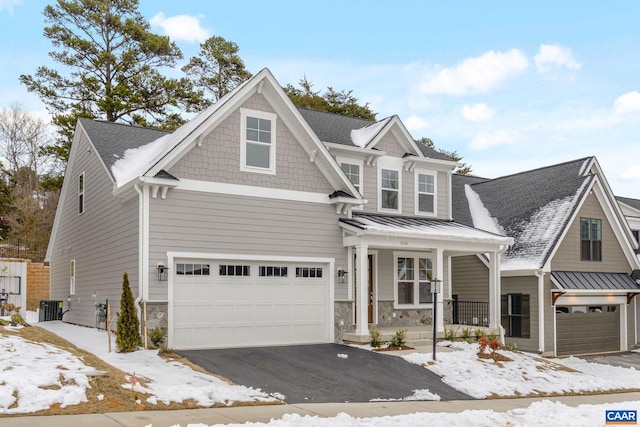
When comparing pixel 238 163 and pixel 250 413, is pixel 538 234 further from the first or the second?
pixel 250 413

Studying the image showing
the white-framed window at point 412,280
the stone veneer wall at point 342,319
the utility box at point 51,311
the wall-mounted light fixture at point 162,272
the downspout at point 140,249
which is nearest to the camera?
the downspout at point 140,249

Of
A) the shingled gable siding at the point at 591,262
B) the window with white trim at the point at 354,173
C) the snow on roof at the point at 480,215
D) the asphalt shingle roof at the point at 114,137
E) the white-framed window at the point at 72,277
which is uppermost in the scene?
the asphalt shingle roof at the point at 114,137

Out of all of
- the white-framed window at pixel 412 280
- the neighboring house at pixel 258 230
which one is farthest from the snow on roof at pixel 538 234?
the white-framed window at pixel 412 280

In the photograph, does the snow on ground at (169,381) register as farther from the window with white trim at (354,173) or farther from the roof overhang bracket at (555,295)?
the roof overhang bracket at (555,295)

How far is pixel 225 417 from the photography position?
9.38 meters

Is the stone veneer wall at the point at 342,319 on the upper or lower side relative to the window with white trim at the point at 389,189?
lower

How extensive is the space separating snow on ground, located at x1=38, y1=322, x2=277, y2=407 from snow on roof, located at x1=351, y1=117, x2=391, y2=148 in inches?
384

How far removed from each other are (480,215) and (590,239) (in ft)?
13.7

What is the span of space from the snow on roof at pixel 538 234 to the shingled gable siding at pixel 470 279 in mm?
967

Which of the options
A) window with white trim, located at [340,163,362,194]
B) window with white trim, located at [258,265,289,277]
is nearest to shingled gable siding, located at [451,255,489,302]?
window with white trim, located at [340,163,362,194]

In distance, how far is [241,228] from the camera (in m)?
16.3

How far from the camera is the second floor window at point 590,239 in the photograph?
927 inches

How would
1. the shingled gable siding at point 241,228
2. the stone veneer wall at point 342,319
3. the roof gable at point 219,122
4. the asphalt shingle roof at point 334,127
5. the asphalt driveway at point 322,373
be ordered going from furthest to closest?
1. the asphalt shingle roof at point 334,127
2. the stone veneer wall at point 342,319
3. the roof gable at point 219,122
4. the shingled gable siding at point 241,228
5. the asphalt driveway at point 322,373

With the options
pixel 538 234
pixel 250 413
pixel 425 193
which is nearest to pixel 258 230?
pixel 250 413
